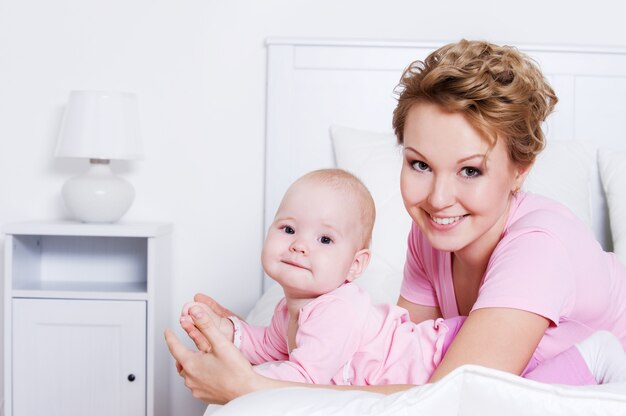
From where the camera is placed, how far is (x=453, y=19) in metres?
2.69

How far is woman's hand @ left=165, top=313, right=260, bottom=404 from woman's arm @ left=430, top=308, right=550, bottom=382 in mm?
269

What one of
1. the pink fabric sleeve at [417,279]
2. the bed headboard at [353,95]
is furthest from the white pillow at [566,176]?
the pink fabric sleeve at [417,279]

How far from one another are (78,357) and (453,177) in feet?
5.47

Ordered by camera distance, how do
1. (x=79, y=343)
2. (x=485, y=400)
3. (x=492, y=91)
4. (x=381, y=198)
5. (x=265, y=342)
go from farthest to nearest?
1. (x=79, y=343)
2. (x=381, y=198)
3. (x=265, y=342)
4. (x=492, y=91)
5. (x=485, y=400)

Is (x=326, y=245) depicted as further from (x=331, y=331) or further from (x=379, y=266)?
(x=379, y=266)

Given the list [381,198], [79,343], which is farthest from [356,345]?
[79,343]

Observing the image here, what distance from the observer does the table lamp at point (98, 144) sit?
244cm

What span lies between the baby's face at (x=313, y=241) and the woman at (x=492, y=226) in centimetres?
13

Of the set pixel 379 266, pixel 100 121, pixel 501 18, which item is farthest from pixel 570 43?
pixel 100 121

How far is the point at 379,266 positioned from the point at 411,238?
0.53m

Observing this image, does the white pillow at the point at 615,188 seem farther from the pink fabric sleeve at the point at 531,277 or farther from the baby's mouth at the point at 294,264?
the baby's mouth at the point at 294,264

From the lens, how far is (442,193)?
1176 millimetres

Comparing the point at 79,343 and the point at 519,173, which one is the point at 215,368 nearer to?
the point at 519,173

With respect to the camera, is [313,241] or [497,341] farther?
[313,241]
